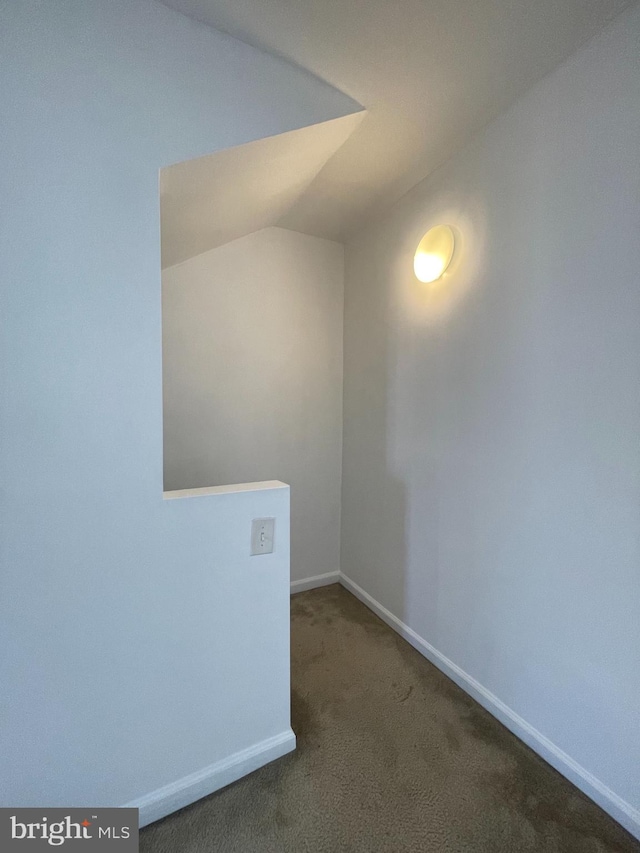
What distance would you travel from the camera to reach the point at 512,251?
1.49m

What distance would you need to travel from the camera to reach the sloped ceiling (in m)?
1.30

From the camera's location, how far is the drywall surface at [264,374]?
228 centimetres

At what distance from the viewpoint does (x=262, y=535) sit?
4.38 ft

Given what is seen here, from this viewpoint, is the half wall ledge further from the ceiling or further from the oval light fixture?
the ceiling

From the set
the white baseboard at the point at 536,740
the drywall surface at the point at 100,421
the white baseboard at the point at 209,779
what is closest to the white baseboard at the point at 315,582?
the white baseboard at the point at 536,740

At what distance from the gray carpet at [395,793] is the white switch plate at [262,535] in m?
0.85

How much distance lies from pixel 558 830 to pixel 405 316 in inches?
86.5

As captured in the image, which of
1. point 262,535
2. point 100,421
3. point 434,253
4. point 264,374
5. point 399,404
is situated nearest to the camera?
point 100,421

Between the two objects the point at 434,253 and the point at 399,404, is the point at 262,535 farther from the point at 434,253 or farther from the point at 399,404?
the point at 434,253

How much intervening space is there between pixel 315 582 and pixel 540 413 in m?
2.05

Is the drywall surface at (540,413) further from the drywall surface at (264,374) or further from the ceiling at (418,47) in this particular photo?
the drywall surface at (264,374)

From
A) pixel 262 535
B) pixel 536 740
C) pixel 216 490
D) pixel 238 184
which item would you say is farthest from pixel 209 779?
pixel 238 184

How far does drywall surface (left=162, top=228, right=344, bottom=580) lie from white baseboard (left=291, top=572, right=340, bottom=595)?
0.04 meters

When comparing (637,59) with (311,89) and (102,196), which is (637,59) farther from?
(102,196)
